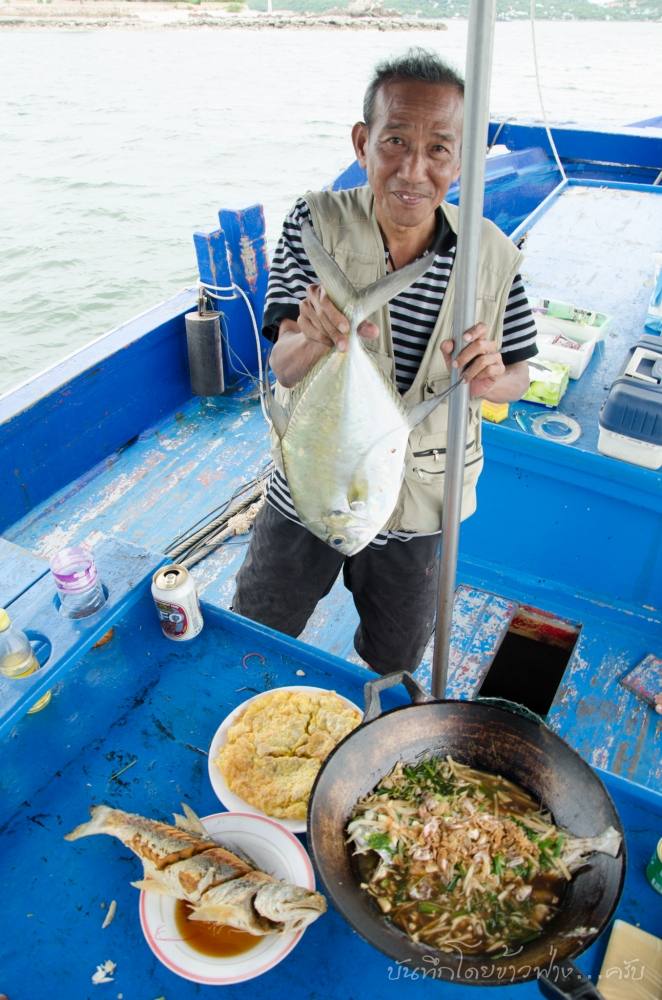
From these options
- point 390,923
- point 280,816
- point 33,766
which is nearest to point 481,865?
point 390,923

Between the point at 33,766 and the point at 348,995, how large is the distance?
0.91 meters

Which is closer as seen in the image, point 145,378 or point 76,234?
point 145,378

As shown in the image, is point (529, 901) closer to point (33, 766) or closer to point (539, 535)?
point (33, 766)

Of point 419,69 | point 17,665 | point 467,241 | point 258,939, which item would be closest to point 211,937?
point 258,939

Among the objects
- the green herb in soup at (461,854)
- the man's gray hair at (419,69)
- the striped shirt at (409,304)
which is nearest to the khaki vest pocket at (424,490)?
the striped shirt at (409,304)

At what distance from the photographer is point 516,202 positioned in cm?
759

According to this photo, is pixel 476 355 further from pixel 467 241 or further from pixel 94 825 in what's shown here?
pixel 94 825

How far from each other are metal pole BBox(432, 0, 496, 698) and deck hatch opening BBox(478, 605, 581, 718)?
1893 millimetres

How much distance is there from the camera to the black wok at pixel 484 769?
3.38ft

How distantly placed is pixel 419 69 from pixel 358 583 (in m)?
1.69

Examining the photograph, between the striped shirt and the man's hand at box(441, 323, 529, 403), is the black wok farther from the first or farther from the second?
the striped shirt

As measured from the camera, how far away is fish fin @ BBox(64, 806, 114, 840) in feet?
4.55

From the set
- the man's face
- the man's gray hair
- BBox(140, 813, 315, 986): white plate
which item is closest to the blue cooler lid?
the man's face

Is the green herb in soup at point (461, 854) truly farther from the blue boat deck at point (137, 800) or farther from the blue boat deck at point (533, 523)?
the blue boat deck at point (533, 523)
